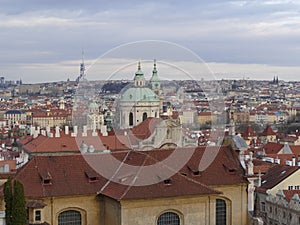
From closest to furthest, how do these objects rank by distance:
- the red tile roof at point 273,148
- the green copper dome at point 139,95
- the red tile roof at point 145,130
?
the red tile roof at point 145,130 < the red tile roof at point 273,148 < the green copper dome at point 139,95

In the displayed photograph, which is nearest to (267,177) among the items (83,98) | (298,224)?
(298,224)

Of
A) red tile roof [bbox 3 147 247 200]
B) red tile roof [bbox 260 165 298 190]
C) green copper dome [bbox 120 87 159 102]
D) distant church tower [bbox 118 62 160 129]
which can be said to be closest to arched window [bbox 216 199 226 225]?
red tile roof [bbox 3 147 247 200]

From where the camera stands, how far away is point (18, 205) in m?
27.5

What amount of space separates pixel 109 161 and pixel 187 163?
420cm

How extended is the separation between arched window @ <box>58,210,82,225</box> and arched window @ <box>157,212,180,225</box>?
156 inches

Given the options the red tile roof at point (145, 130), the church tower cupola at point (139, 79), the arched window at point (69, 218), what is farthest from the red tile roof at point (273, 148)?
the arched window at point (69, 218)

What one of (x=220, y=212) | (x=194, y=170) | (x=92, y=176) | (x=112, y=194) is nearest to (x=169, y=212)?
(x=112, y=194)

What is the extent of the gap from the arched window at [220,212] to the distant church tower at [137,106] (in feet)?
147

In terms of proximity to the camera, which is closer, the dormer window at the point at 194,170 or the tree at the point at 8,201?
the tree at the point at 8,201

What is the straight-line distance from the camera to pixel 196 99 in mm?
124625

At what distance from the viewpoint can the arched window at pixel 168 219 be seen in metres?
30.2

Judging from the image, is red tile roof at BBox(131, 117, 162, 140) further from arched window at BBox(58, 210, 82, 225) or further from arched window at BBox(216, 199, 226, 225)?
arched window at BBox(58, 210, 82, 225)

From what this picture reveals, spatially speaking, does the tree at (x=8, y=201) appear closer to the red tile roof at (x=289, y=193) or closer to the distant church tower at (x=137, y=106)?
the red tile roof at (x=289, y=193)

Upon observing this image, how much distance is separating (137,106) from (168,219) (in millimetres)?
53259
